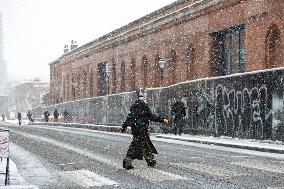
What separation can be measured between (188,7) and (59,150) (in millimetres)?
19913

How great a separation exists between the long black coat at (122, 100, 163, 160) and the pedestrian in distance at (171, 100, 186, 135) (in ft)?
50.2

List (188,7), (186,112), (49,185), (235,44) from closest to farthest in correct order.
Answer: (49,185) → (186,112) → (235,44) → (188,7)

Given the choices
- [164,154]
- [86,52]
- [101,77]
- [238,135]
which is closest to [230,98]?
[238,135]

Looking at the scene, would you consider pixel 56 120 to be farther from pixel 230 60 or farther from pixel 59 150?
pixel 59 150

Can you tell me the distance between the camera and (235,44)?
1288 inches

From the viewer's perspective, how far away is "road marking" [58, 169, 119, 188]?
10656 mm

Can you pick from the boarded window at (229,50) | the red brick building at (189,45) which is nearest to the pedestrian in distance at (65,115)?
the red brick building at (189,45)

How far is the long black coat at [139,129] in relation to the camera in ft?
42.8

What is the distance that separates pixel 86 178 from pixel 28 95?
461ft

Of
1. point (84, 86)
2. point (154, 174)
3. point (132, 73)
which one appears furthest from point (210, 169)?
point (84, 86)

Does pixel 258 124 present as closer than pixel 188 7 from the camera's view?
Yes

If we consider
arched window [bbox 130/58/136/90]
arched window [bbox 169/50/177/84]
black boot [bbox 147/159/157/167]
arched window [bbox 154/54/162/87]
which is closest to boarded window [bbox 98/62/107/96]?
arched window [bbox 130/58/136/90]

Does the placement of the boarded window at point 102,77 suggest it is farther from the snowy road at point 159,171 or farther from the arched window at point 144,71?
the snowy road at point 159,171

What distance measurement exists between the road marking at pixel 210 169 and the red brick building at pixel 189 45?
51.5 ft
